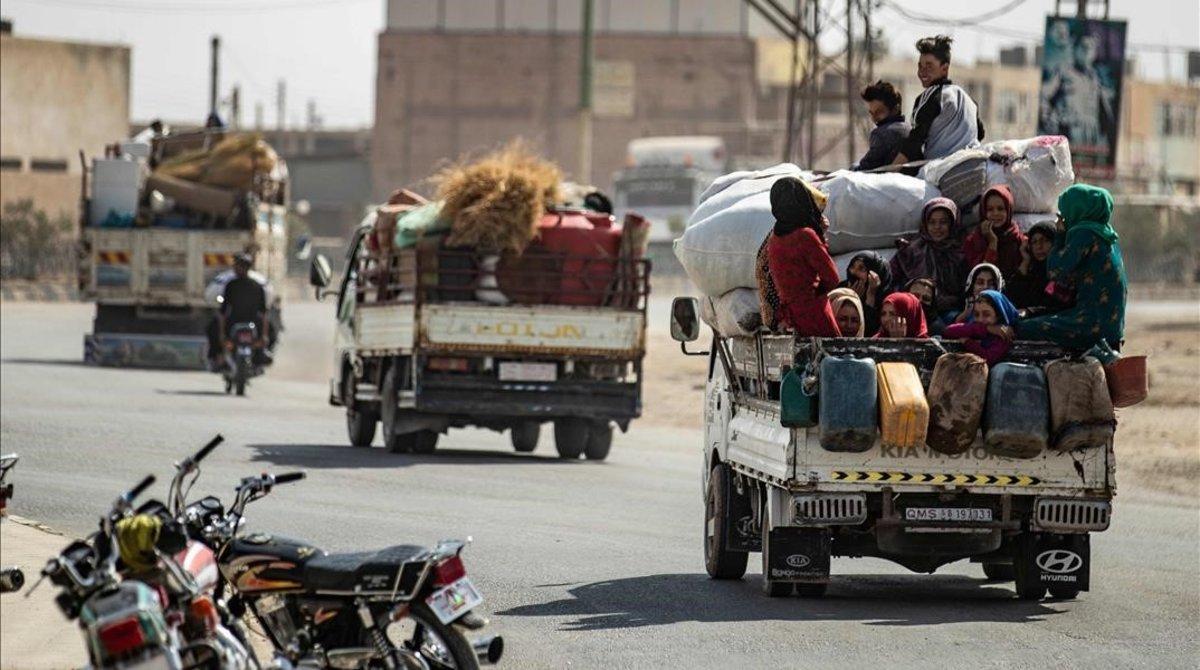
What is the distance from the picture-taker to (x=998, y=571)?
13.8 meters

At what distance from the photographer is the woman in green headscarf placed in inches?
470

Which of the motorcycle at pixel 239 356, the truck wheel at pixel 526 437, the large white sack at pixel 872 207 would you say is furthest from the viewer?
the motorcycle at pixel 239 356

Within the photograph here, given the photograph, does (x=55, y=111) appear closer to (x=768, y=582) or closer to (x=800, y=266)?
(x=800, y=266)

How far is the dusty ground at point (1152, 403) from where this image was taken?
24.3 meters

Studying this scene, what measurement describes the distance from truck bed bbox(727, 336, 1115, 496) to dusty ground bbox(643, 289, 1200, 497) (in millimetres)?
10792

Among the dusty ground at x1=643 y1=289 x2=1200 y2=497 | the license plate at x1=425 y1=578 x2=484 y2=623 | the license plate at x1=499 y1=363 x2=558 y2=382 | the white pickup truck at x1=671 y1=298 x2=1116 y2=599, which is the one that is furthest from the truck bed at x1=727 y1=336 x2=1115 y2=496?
Answer: the dusty ground at x1=643 y1=289 x2=1200 y2=497

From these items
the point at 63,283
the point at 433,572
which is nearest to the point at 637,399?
the point at 433,572

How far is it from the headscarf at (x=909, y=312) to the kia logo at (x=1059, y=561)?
4.22 feet

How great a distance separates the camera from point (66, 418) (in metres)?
23.5

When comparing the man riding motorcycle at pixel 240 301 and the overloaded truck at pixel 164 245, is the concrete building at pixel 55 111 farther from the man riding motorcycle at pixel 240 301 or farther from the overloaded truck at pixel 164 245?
the man riding motorcycle at pixel 240 301

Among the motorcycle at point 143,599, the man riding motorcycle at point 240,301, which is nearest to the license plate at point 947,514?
the motorcycle at point 143,599

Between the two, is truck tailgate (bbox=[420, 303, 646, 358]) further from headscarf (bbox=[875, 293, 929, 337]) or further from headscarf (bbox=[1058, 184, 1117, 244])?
headscarf (bbox=[1058, 184, 1117, 244])

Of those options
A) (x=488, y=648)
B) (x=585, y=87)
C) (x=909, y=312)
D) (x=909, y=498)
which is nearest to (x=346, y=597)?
(x=488, y=648)

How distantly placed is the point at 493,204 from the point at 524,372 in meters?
1.56
